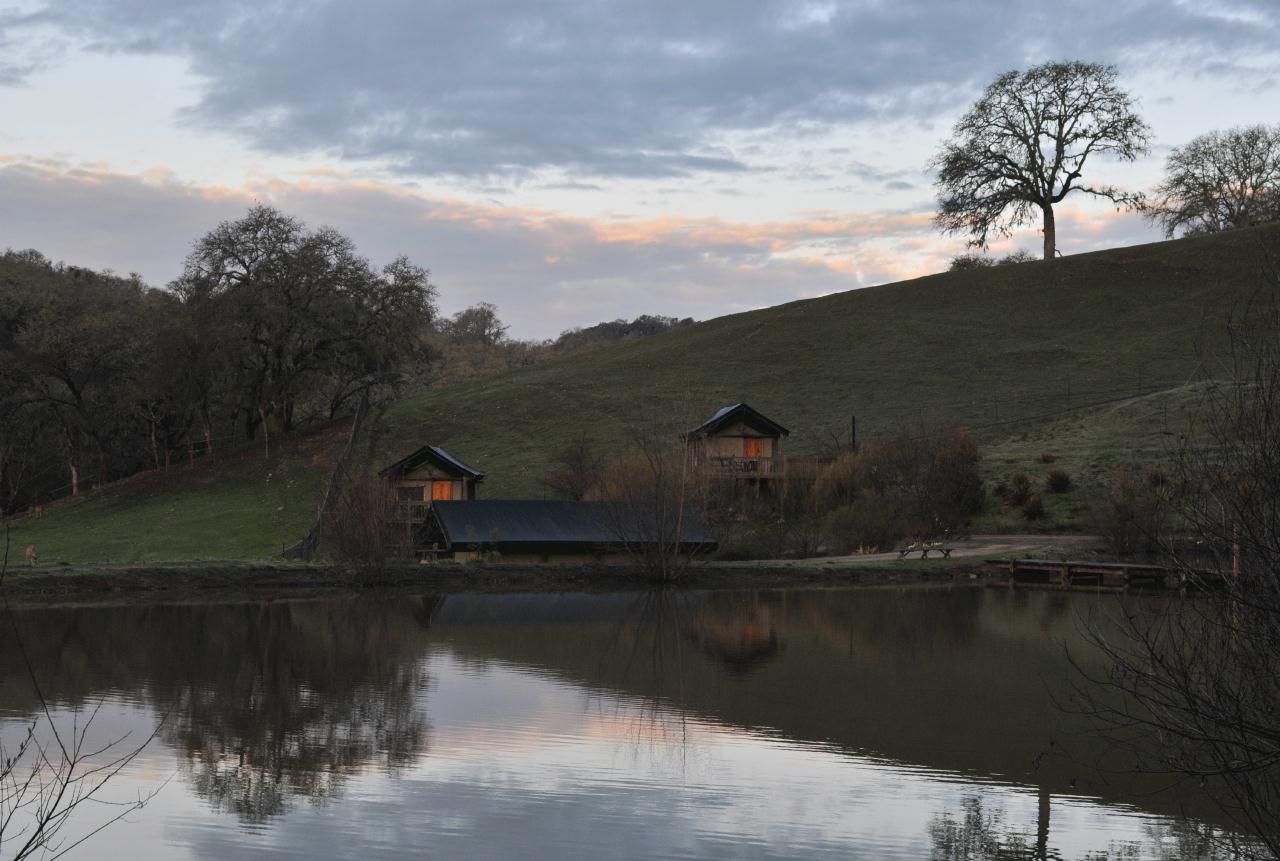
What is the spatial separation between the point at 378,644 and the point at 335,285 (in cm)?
4769

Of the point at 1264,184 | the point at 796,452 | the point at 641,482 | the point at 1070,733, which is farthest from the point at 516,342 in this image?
the point at 1070,733

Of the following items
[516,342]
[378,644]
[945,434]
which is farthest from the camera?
[516,342]

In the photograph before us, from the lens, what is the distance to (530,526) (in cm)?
4525

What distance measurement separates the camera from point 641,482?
41406mm

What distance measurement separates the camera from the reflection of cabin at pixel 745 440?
59.0 meters

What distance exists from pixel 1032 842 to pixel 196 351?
5976 cm

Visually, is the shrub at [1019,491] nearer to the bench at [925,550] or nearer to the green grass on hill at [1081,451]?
the green grass on hill at [1081,451]

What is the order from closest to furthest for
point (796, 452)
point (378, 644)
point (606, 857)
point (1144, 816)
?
1. point (606, 857)
2. point (1144, 816)
3. point (378, 644)
4. point (796, 452)

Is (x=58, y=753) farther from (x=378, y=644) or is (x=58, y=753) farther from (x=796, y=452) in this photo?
(x=796, y=452)

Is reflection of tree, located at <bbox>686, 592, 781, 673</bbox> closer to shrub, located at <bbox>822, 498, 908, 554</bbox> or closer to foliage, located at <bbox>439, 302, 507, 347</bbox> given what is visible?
shrub, located at <bbox>822, 498, 908, 554</bbox>

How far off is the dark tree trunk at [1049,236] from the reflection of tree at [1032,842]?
89749 millimetres

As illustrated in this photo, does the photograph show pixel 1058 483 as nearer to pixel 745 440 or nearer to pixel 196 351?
pixel 745 440

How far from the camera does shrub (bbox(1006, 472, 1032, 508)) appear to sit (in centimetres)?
5406

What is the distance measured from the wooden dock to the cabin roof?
10.2m
